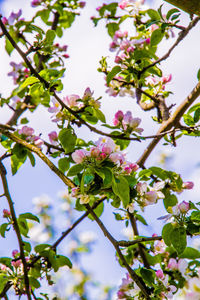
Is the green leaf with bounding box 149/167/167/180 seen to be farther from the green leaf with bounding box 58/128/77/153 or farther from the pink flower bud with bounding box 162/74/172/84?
the pink flower bud with bounding box 162/74/172/84

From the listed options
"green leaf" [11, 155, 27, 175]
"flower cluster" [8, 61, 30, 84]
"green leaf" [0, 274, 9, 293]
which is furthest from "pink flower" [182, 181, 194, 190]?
"flower cluster" [8, 61, 30, 84]

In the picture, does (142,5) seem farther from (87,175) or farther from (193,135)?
(87,175)

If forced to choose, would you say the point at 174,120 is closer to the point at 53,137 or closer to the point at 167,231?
the point at 53,137

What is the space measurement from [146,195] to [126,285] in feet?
1.42

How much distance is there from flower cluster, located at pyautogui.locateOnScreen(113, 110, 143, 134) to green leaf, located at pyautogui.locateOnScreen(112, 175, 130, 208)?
0.38 metres

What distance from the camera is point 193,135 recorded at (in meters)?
1.47

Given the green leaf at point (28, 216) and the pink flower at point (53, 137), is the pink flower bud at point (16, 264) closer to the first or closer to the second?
the green leaf at point (28, 216)

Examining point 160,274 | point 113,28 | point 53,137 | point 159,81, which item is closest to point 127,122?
point 53,137

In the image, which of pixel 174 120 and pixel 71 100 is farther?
pixel 174 120

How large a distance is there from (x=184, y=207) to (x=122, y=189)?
0.64 feet

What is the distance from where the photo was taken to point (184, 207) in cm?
109

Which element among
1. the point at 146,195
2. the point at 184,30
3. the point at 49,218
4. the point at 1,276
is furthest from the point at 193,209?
the point at 49,218

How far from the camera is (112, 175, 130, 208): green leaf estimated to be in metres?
1.06

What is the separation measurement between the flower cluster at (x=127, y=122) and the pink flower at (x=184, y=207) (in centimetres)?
40
